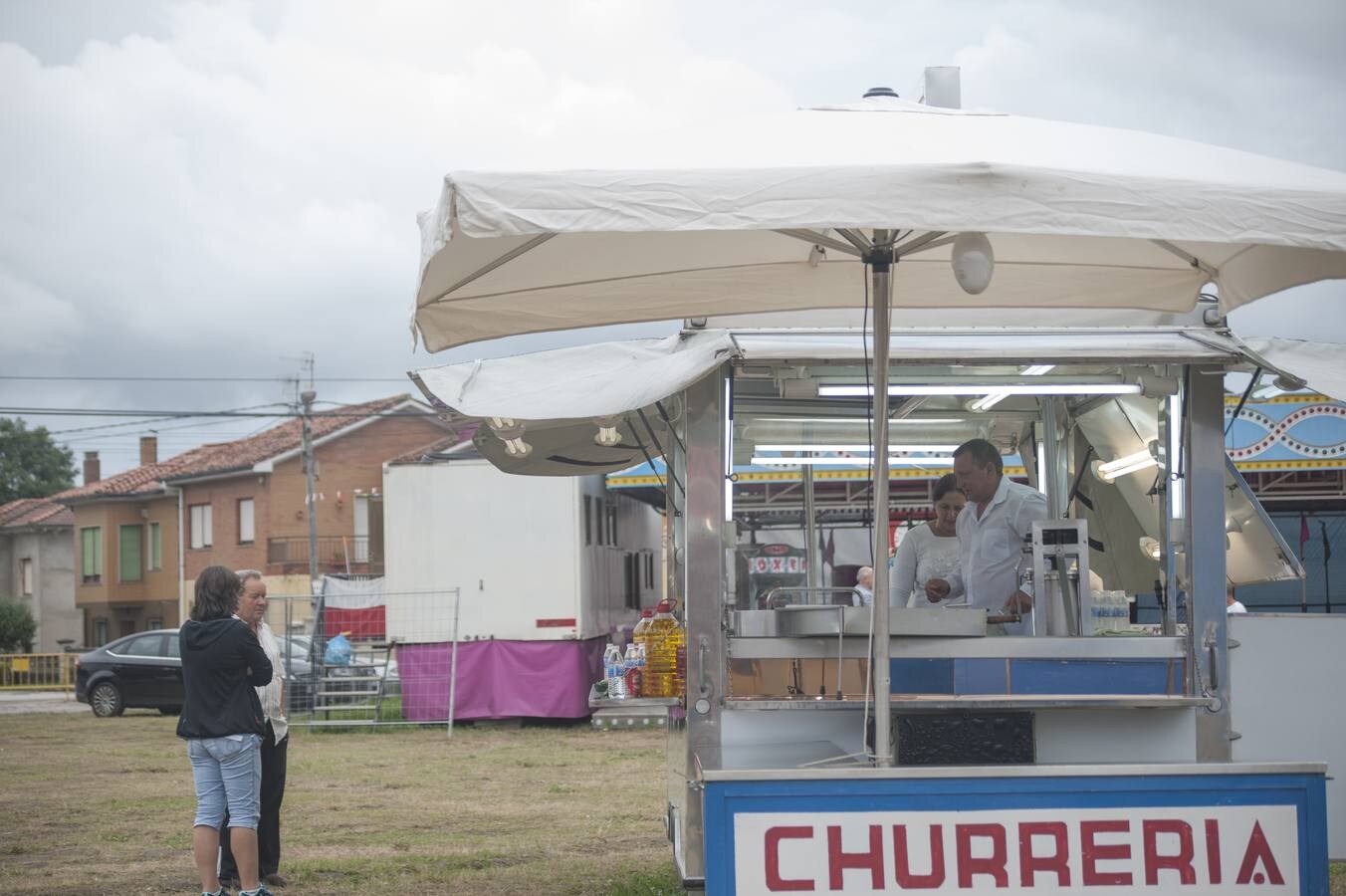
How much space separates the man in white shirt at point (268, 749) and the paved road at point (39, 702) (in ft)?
64.5

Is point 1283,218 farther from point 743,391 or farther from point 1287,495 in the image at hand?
point 1287,495

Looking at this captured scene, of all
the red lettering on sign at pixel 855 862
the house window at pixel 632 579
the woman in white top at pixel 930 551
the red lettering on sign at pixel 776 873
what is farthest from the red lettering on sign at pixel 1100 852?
the house window at pixel 632 579

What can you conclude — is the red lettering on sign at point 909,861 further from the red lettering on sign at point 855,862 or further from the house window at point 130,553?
the house window at point 130,553

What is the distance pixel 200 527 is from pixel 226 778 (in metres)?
46.6

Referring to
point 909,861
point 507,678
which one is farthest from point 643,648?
point 507,678

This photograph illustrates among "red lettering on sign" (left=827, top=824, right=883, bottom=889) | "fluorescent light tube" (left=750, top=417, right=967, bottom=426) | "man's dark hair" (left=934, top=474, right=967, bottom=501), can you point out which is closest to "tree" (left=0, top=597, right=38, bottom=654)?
"fluorescent light tube" (left=750, top=417, right=967, bottom=426)

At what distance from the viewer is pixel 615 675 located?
6.03m

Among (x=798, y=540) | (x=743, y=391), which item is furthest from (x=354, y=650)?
(x=743, y=391)

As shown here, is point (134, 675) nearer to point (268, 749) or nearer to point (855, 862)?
point (268, 749)

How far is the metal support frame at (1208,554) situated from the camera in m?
5.54

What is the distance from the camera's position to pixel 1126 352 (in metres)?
5.54

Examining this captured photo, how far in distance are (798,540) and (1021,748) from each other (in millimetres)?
13234

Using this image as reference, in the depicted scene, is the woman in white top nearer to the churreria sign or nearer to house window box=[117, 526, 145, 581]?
the churreria sign

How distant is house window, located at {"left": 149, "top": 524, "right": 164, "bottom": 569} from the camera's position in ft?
176
